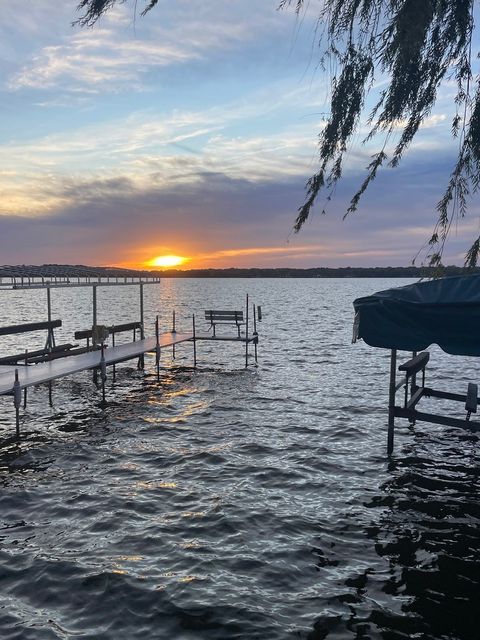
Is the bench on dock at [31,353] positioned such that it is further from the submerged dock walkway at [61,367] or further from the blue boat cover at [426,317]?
the blue boat cover at [426,317]

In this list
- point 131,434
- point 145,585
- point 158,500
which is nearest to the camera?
point 145,585

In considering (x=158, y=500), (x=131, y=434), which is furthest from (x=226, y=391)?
(x=158, y=500)

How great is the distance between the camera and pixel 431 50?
261 inches

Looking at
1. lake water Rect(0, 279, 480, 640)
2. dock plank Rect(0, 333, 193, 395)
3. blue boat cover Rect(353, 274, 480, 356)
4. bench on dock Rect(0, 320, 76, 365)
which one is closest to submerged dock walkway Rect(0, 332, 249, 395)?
dock plank Rect(0, 333, 193, 395)

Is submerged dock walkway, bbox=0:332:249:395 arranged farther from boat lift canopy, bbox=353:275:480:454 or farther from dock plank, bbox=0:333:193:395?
boat lift canopy, bbox=353:275:480:454

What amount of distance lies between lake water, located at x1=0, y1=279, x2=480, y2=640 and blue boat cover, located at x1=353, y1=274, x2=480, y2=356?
3.11 meters

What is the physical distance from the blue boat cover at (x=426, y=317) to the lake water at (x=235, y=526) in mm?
3111

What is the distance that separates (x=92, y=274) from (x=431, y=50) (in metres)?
19.2

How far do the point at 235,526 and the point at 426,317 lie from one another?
4935 mm

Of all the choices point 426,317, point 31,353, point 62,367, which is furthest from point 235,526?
point 31,353

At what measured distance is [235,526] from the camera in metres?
8.62

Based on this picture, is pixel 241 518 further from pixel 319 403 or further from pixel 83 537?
pixel 319 403

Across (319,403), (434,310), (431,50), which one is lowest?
(319,403)

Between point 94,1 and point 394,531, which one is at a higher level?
point 94,1
